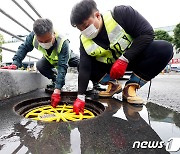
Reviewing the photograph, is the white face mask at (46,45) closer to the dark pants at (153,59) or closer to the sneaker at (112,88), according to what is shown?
the sneaker at (112,88)

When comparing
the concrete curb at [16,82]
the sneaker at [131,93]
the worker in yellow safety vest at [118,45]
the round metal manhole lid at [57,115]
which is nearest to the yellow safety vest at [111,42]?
the worker in yellow safety vest at [118,45]

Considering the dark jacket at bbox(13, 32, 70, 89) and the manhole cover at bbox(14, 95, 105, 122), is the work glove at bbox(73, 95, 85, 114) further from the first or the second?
the dark jacket at bbox(13, 32, 70, 89)

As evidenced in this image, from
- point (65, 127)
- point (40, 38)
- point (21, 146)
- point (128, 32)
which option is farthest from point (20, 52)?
point (21, 146)

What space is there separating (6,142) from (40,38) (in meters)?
1.21

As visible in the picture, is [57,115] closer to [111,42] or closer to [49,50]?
[111,42]

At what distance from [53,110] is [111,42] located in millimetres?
809

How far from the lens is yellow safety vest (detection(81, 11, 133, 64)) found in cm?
166

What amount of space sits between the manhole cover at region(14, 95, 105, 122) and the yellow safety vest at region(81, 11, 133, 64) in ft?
1.60

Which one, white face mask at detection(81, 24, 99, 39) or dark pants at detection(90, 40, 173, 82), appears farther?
dark pants at detection(90, 40, 173, 82)

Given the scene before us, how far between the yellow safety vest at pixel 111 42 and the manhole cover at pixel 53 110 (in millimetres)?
488

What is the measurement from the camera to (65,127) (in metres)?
1.14

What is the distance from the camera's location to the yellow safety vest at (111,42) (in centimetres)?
166

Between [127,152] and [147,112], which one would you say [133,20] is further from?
[127,152]

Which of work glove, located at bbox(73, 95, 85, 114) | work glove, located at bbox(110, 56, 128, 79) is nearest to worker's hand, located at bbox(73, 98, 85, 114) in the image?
work glove, located at bbox(73, 95, 85, 114)
